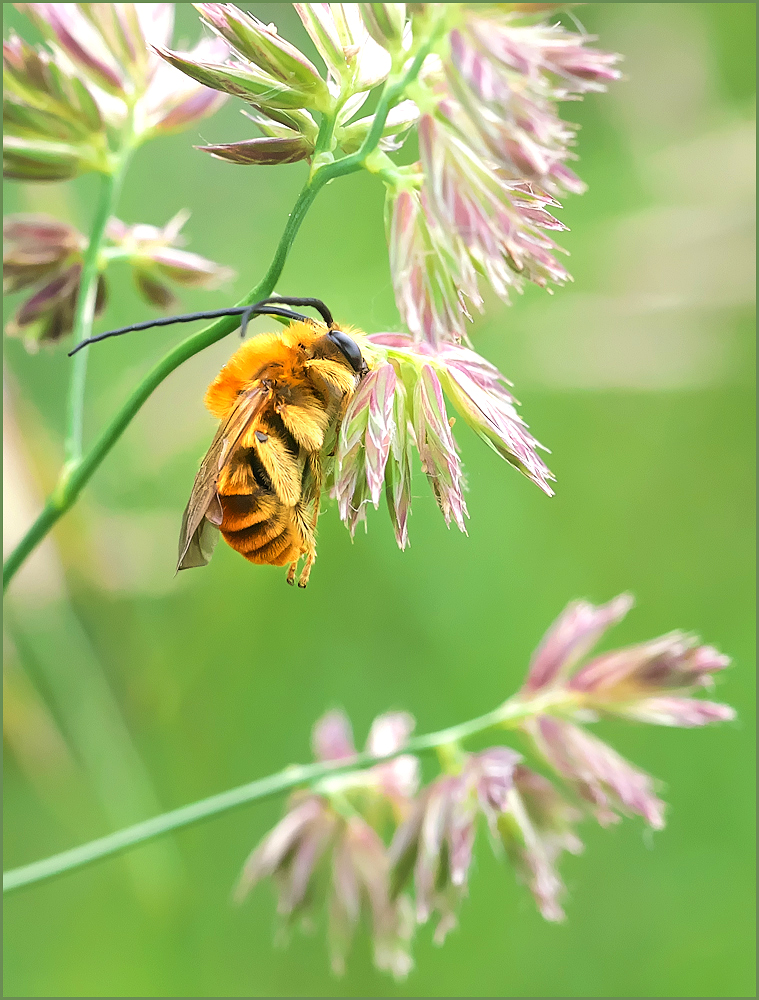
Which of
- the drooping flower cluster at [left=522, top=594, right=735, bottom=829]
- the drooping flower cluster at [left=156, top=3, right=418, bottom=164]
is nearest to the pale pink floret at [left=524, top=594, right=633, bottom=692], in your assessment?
the drooping flower cluster at [left=522, top=594, right=735, bottom=829]

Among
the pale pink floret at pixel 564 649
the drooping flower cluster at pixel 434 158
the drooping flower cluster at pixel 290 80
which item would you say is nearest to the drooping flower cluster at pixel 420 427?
the drooping flower cluster at pixel 434 158

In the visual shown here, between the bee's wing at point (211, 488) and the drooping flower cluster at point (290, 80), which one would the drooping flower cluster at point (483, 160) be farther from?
the bee's wing at point (211, 488)

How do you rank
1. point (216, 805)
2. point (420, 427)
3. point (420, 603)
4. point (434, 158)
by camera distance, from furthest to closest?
point (420, 603), point (216, 805), point (420, 427), point (434, 158)

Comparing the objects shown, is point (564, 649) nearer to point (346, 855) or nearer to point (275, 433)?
point (346, 855)

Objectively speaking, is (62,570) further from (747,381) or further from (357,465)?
(747,381)

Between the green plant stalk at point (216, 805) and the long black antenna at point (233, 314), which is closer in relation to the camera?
the long black antenna at point (233, 314)

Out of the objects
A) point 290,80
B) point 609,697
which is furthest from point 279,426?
point 609,697

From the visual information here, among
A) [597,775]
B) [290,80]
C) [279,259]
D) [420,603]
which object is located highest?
[290,80]

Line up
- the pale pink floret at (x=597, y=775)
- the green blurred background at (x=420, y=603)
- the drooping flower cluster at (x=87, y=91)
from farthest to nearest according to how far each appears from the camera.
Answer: the green blurred background at (x=420, y=603) < the pale pink floret at (x=597, y=775) < the drooping flower cluster at (x=87, y=91)
